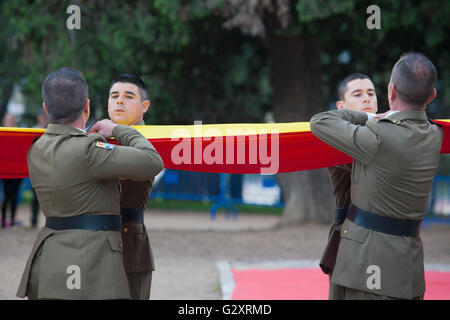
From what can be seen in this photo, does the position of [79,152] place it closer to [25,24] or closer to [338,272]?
[338,272]

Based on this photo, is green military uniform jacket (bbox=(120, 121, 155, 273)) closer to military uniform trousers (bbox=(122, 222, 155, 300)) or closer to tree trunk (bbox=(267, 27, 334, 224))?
military uniform trousers (bbox=(122, 222, 155, 300))

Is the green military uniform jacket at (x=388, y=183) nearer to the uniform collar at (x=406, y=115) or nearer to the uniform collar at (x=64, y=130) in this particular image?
the uniform collar at (x=406, y=115)

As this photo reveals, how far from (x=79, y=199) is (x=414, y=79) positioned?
1.70 metres

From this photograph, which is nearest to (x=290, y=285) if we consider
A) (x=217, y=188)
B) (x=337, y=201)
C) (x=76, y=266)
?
(x=337, y=201)

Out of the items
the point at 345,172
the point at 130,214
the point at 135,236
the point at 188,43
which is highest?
the point at 188,43

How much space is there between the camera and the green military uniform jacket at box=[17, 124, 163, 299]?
2.92 meters

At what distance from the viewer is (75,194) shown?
295 centimetres

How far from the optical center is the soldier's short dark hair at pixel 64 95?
2.98 metres

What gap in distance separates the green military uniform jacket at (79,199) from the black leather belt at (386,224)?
1032 mm

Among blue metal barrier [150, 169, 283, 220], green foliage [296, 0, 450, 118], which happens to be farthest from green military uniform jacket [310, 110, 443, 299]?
blue metal barrier [150, 169, 283, 220]

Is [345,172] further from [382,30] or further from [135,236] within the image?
[382,30]

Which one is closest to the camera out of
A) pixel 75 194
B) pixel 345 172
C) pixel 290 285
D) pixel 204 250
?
pixel 75 194

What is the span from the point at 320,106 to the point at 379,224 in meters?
10.0

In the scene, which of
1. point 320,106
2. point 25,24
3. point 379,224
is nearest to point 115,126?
point 379,224
